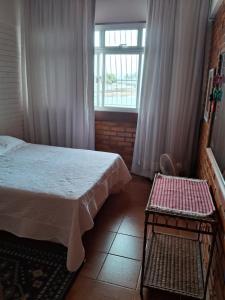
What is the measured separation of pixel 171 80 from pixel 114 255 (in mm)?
2310

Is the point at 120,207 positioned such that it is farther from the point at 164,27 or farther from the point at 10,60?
the point at 10,60

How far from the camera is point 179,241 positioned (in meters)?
2.18

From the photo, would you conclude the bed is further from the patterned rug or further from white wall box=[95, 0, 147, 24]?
white wall box=[95, 0, 147, 24]

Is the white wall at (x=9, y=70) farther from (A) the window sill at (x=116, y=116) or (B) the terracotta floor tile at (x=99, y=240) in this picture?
(B) the terracotta floor tile at (x=99, y=240)

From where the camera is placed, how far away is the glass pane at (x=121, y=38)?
3547 millimetres

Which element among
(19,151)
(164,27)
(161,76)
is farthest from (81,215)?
(164,27)

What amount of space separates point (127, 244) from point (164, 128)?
1.79 metres

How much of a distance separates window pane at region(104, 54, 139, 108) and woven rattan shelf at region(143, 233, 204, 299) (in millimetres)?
2250

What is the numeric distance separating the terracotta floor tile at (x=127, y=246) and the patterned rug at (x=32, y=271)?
46cm

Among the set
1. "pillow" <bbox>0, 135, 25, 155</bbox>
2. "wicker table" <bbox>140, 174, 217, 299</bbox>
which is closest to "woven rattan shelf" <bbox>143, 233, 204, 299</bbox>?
"wicker table" <bbox>140, 174, 217, 299</bbox>

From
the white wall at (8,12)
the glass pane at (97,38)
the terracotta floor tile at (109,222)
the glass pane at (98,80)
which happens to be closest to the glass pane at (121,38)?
the glass pane at (97,38)

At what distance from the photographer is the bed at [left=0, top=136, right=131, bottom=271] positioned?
1867 mm

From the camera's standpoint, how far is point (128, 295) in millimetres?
1681

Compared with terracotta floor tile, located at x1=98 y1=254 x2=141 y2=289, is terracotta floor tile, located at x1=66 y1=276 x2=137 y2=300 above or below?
below
